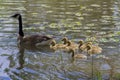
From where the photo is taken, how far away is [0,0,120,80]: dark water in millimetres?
9781

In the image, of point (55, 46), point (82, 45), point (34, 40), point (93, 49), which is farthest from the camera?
point (34, 40)

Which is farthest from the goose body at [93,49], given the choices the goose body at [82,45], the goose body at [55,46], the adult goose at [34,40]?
the adult goose at [34,40]

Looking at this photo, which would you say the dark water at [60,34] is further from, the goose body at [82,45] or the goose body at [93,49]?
the goose body at [82,45]

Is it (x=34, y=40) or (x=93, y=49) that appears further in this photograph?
(x=34, y=40)

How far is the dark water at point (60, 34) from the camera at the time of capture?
9.78 metres

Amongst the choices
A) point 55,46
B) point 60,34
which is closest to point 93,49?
point 55,46

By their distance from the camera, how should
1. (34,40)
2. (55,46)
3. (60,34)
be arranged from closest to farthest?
(55,46) → (34,40) → (60,34)

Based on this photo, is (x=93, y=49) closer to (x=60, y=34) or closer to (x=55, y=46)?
(x=55, y=46)

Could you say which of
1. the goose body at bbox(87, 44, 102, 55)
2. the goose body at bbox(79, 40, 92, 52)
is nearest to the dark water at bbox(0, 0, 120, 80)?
the goose body at bbox(87, 44, 102, 55)

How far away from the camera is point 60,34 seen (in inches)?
535

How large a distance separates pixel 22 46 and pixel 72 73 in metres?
3.58

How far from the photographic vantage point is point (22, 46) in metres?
12.9

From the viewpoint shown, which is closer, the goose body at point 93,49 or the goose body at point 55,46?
the goose body at point 93,49

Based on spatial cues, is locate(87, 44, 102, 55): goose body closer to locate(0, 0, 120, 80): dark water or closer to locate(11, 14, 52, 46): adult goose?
locate(0, 0, 120, 80): dark water
